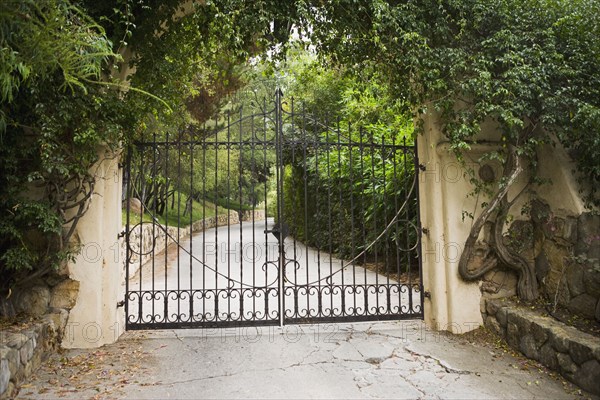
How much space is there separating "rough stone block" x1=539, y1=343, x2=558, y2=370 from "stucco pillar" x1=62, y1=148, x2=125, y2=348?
13.4 feet

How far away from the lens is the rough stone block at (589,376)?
286 centimetres

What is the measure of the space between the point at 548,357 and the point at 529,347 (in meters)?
0.23

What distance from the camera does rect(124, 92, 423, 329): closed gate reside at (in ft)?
14.3

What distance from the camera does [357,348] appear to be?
3.92 metres

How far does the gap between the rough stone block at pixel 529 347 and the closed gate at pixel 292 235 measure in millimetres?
1137

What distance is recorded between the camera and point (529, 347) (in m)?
3.55

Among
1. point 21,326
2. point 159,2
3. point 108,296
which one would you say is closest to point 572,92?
Result: point 159,2

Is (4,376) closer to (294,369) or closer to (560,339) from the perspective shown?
(294,369)

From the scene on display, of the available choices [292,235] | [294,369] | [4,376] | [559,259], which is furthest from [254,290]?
[292,235]

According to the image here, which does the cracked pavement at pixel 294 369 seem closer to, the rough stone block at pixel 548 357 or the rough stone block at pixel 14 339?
the rough stone block at pixel 548 357

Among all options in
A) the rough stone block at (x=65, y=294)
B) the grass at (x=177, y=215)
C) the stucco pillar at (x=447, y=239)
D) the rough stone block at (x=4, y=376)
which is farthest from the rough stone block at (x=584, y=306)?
the grass at (x=177, y=215)

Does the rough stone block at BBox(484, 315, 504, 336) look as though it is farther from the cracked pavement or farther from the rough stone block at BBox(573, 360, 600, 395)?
the rough stone block at BBox(573, 360, 600, 395)

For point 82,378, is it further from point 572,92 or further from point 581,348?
point 572,92

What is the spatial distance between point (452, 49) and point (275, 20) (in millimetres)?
1896
